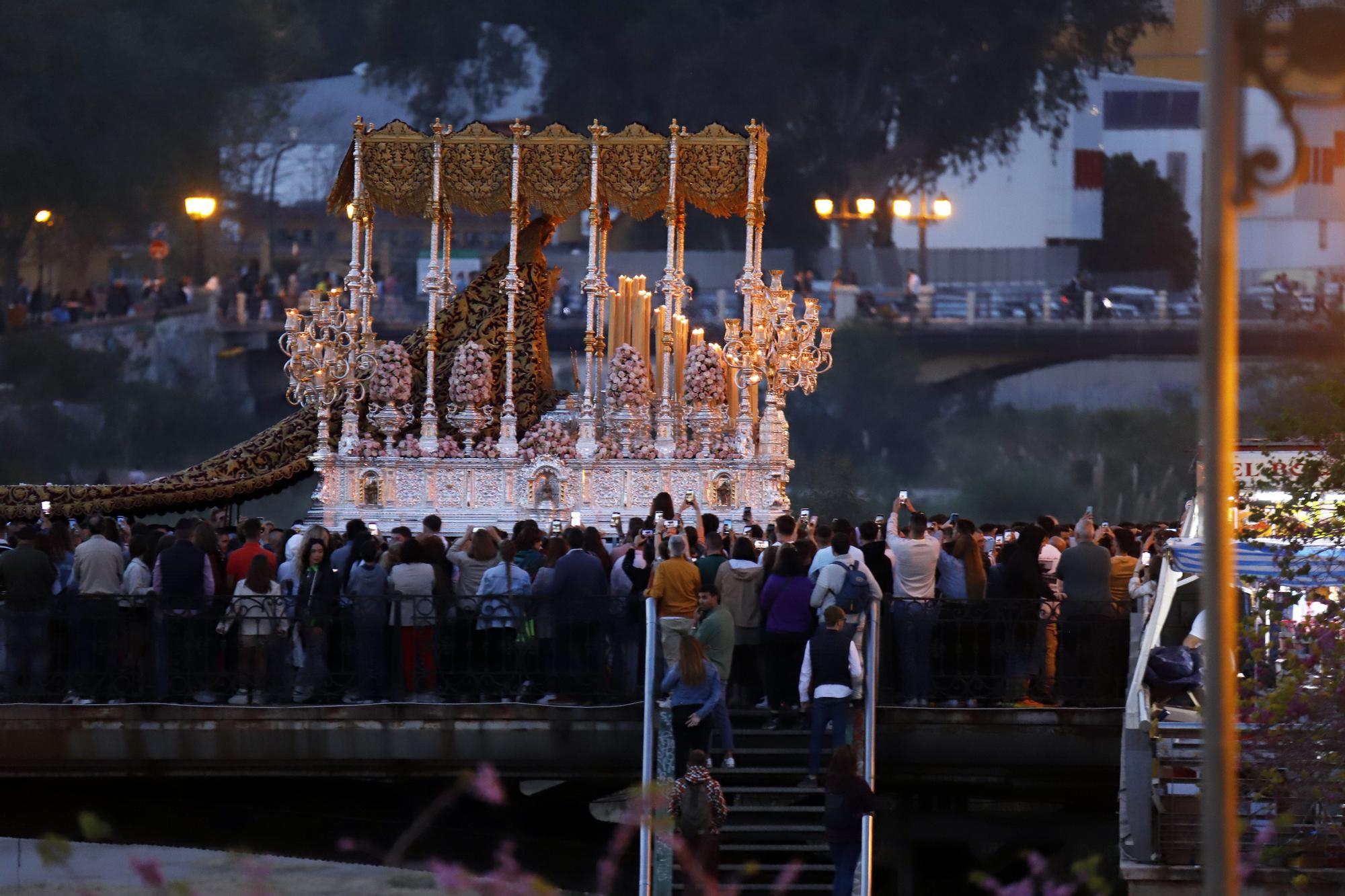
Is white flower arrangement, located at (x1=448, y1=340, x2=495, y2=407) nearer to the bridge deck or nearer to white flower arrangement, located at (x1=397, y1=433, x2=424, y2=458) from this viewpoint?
white flower arrangement, located at (x1=397, y1=433, x2=424, y2=458)

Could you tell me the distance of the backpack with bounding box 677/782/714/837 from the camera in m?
12.7

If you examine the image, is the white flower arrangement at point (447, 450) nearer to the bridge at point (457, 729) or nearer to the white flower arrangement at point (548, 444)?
the white flower arrangement at point (548, 444)

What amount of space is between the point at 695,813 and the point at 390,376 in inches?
433

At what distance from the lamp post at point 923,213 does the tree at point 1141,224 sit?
405 centimetres

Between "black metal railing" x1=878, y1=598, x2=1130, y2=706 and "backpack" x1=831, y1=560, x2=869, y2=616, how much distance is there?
1.08 metres

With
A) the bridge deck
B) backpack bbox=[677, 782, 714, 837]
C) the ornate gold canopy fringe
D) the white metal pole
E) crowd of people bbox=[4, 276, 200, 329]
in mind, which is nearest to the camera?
the white metal pole

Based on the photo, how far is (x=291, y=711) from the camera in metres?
15.7

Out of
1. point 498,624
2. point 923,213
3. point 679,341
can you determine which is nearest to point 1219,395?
point 498,624

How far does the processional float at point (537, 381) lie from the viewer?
2294 centimetres

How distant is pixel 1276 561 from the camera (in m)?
12.5

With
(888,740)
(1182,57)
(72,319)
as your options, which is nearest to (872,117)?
(1182,57)

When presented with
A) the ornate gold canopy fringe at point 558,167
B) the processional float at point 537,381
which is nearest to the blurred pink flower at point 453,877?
the processional float at point 537,381

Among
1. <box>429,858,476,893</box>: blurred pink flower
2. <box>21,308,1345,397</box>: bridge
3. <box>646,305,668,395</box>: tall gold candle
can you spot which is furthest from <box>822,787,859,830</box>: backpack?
<box>21,308,1345,397</box>: bridge

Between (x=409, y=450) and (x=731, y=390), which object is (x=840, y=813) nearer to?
(x=409, y=450)
